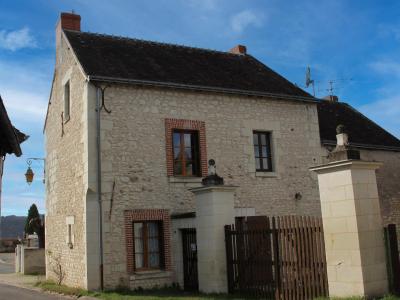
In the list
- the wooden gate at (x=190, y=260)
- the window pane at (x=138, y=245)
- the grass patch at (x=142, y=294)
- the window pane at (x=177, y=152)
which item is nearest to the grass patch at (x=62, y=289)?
the grass patch at (x=142, y=294)

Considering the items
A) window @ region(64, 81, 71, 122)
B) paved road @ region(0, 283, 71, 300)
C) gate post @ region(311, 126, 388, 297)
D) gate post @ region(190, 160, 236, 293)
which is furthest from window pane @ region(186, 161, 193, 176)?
gate post @ region(311, 126, 388, 297)

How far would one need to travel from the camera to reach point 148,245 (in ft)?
43.5

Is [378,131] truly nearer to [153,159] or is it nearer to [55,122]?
[153,159]

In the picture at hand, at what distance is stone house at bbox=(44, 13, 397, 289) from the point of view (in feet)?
42.3

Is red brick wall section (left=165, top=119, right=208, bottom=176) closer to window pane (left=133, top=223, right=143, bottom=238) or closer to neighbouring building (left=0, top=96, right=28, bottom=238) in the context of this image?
window pane (left=133, top=223, right=143, bottom=238)

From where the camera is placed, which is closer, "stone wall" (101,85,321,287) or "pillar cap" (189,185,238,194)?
"pillar cap" (189,185,238,194)

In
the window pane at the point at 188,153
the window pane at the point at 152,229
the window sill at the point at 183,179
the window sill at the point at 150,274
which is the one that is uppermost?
the window pane at the point at 188,153

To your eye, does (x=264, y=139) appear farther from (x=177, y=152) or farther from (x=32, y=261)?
(x=32, y=261)

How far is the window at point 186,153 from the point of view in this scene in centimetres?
1416

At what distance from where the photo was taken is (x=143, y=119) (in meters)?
13.7

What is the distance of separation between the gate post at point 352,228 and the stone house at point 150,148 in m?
4.92

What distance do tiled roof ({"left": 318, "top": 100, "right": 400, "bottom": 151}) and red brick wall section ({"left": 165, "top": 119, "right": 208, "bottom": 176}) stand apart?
197 inches

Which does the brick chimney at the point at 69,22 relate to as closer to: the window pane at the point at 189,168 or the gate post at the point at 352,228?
the window pane at the point at 189,168

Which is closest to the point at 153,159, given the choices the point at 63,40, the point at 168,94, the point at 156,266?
the point at 168,94
